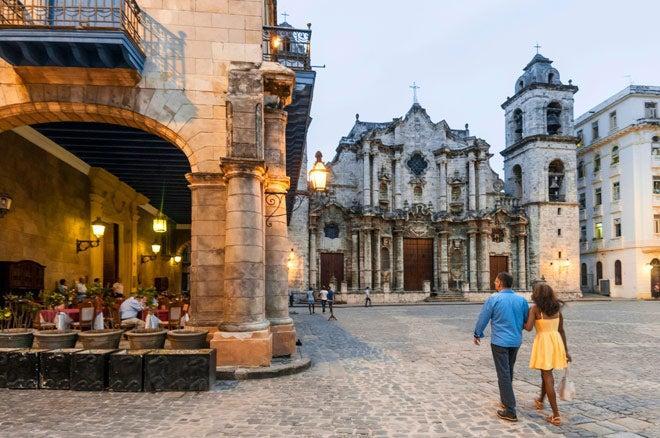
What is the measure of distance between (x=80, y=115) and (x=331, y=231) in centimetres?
2808

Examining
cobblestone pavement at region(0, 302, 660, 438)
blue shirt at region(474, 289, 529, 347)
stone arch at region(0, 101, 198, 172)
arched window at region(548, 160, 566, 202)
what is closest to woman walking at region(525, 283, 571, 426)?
blue shirt at region(474, 289, 529, 347)

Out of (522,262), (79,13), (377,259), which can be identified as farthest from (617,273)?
(79,13)

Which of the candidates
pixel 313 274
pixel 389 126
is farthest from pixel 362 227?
pixel 389 126

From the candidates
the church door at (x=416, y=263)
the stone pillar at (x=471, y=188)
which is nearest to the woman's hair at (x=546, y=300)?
the church door at (x=416, y=263)

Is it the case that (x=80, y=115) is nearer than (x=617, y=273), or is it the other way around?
(x=80, y=115)

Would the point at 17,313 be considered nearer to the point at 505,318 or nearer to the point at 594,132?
the point at 505,318

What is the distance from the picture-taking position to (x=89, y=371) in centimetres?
659

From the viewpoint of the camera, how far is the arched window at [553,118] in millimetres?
38844

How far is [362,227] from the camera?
35688mm

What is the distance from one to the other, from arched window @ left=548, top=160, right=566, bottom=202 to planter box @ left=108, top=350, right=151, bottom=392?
38218mm

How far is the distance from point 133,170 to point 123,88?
7.59 metres

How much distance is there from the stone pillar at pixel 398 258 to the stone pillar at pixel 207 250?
28438 millimetres

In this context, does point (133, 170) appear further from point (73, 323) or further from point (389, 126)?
point (389, 126)

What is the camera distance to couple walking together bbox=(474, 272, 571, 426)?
5.33m
